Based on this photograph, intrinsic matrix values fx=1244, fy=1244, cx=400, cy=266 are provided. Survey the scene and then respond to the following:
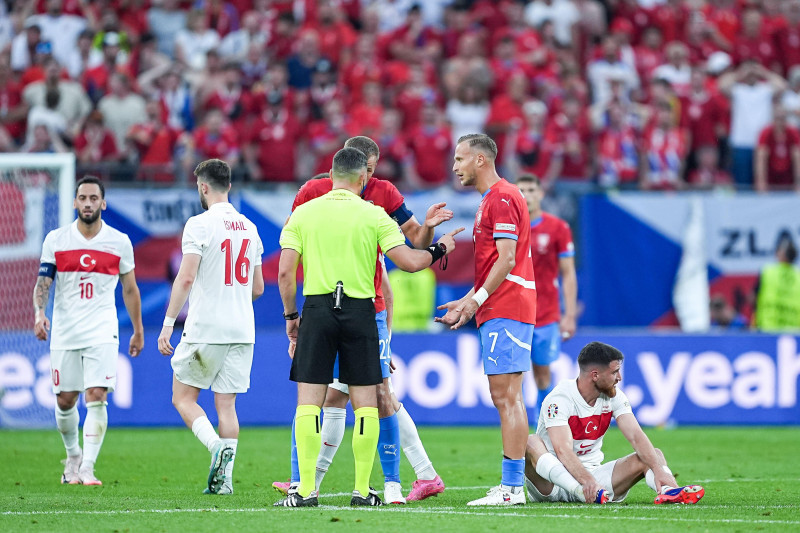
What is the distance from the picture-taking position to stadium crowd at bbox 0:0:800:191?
1936 centimetres

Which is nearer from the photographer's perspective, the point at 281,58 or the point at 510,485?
the point at 510,485

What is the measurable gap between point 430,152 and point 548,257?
21.8 feet

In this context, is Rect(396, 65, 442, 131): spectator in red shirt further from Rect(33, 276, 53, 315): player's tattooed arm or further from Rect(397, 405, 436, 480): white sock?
Answer: Rect(397, 405, 436, 480): white sock

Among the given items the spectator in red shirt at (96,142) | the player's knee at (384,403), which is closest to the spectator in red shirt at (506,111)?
the spectator in red shirt at (96,142)

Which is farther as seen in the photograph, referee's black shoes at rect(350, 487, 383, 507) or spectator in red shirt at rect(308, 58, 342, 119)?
spectator in red shirt at rect(308, 58, 342, 119)

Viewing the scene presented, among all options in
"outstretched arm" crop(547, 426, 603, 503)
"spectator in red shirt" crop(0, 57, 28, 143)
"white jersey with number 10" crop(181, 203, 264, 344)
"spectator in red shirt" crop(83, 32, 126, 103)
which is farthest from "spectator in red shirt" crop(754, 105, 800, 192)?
"white jersey with number 10" crop(181, 203, 264, 344)

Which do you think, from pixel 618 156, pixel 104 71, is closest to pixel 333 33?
pixel 104 71

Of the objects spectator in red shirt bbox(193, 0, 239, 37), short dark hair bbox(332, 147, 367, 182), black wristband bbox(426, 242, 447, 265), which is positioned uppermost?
spectator in red shirt bbox(193, 0, 239, 37)

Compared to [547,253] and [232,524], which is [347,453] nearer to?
[547,253]

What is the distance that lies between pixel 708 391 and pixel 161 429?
24.2ft

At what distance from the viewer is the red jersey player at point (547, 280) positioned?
43.1 feet

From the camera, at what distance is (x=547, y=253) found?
43.8 feet

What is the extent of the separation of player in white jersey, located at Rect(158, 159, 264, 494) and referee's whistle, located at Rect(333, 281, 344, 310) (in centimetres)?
174

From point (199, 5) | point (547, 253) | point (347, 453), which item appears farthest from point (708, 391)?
point (199, 5)
